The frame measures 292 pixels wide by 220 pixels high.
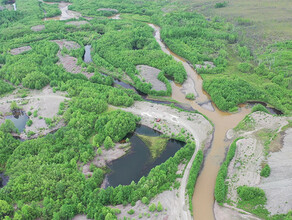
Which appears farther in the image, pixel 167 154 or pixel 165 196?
pixel 167 154

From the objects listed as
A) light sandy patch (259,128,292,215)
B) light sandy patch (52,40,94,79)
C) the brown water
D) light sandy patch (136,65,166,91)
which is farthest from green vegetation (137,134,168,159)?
light sandy patch (52,40,94,79)

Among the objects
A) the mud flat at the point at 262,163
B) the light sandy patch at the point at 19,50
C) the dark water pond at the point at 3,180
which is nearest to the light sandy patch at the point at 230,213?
the mud flat at the point at 262,163

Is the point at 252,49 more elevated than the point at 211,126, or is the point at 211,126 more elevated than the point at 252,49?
the point at 252,49

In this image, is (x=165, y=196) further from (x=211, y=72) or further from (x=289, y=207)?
(x=211, y=72)

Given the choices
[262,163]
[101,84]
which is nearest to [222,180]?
[262,163]

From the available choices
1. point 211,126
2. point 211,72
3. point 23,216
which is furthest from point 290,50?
point 23,216

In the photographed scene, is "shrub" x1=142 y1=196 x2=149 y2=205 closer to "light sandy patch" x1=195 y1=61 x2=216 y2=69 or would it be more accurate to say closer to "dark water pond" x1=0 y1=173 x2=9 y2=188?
"dark water pond" x1=0 y1=173 x2=9 y2=188

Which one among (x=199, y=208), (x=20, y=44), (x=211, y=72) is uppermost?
(x=20, y=44)

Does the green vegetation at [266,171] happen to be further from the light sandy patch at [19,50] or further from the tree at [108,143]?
the light sandy patch at [19,50]
